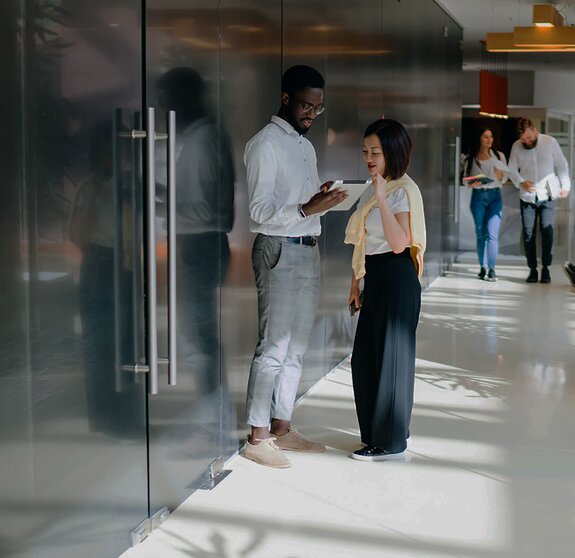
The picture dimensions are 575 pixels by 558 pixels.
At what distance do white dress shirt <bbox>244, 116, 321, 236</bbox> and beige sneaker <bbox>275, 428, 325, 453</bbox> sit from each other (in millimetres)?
970

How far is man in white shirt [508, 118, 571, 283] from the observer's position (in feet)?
38.6

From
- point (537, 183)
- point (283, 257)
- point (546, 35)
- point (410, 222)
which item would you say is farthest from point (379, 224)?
point (546, 35)

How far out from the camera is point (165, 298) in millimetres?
3879

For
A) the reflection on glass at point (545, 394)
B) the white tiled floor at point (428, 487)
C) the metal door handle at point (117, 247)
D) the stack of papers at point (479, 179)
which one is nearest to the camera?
the metal door handle at point (117, 247)

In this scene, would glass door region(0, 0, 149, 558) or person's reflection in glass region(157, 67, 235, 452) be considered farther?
person's reflection in glass region(157, 67, 235, 452)

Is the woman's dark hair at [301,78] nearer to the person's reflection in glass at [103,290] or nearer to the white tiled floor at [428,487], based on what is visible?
the person's reflection in glass at [103,290]

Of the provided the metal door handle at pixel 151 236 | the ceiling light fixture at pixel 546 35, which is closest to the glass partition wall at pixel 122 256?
the metal door handle at pixel 151 236

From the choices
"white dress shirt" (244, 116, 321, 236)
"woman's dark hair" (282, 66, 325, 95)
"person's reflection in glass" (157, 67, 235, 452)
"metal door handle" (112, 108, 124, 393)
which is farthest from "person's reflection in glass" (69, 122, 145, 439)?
"woman's dark hair" (282, 66, 325, 95)

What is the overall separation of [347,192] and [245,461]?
4.29ft

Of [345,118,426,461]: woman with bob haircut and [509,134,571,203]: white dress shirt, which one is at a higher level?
[509,134,571,203]: white dress shirt

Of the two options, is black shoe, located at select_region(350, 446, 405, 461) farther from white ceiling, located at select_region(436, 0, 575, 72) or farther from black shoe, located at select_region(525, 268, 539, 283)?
white ceiling, located at select_region(436, 0, 575, 72)

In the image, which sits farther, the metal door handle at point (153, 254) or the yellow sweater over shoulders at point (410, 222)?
the yellow sweater over shoulders at point (410, 222)

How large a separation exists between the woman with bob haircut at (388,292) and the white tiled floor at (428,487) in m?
0.20

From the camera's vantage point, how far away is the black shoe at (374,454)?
4695 mm
